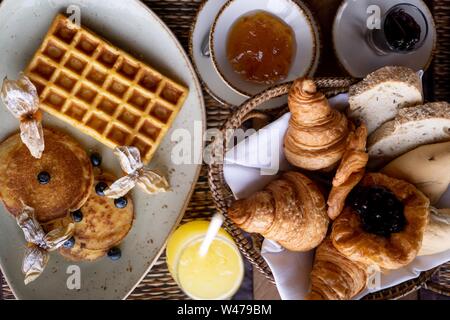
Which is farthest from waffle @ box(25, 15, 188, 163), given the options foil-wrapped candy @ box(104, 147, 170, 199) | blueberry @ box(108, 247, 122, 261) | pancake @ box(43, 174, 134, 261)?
blueberry @ box(108, 247, 122, 261)

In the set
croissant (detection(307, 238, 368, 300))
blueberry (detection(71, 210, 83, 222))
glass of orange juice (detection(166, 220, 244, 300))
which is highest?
blueberry (detection(71, 210, 83, 222))

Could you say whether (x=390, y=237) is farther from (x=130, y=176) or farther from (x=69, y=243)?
(x=69, y=243)

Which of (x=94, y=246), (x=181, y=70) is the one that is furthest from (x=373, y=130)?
(x=94, y=246)

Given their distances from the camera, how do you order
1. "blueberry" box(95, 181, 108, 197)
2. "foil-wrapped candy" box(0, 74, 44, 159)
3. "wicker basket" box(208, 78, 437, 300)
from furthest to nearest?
"blueberry" box(95, 181, 108, 197), "foil-wrapped candy" box(0, 74, 44, 159), "wicker basket" box(208, 78, 437, 300)

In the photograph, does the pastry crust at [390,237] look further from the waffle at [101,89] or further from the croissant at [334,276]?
the waffle at [101,89]

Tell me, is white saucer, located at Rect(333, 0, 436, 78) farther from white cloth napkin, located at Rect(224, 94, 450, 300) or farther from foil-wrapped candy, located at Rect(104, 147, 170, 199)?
foil-wrapped candy, located at Rect(104, 147, 170, 199)

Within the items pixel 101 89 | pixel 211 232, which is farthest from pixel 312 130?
pixel 101 89

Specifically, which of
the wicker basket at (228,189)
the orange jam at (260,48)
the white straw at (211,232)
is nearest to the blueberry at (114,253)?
the white straw at (211,232)
